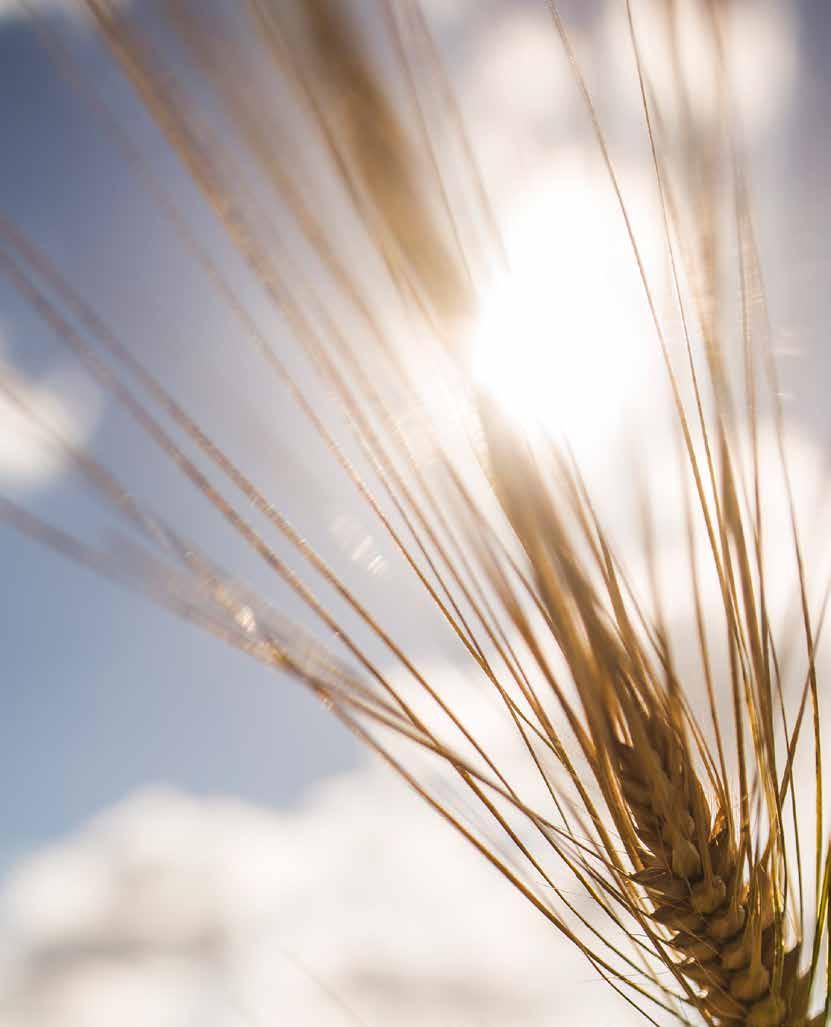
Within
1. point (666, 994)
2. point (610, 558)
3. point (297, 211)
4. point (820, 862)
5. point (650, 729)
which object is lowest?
point (666, 994)

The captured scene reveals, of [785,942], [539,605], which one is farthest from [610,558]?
[785,942]

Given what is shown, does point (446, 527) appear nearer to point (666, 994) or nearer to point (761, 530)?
point (761, 530)

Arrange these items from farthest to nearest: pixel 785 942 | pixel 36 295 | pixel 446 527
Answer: pixel 785 942 < pixel 446 527 < pixel 36 295

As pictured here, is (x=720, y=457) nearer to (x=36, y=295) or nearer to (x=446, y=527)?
(x=446, y=527)

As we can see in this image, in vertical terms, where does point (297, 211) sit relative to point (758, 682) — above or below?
above

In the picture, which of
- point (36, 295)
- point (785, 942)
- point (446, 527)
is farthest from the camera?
point (785, 942)

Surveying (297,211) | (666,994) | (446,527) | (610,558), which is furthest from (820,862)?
(297,211)

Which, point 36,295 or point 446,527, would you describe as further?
point 446,527

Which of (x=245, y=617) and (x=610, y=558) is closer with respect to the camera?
(x=245, y=617)
